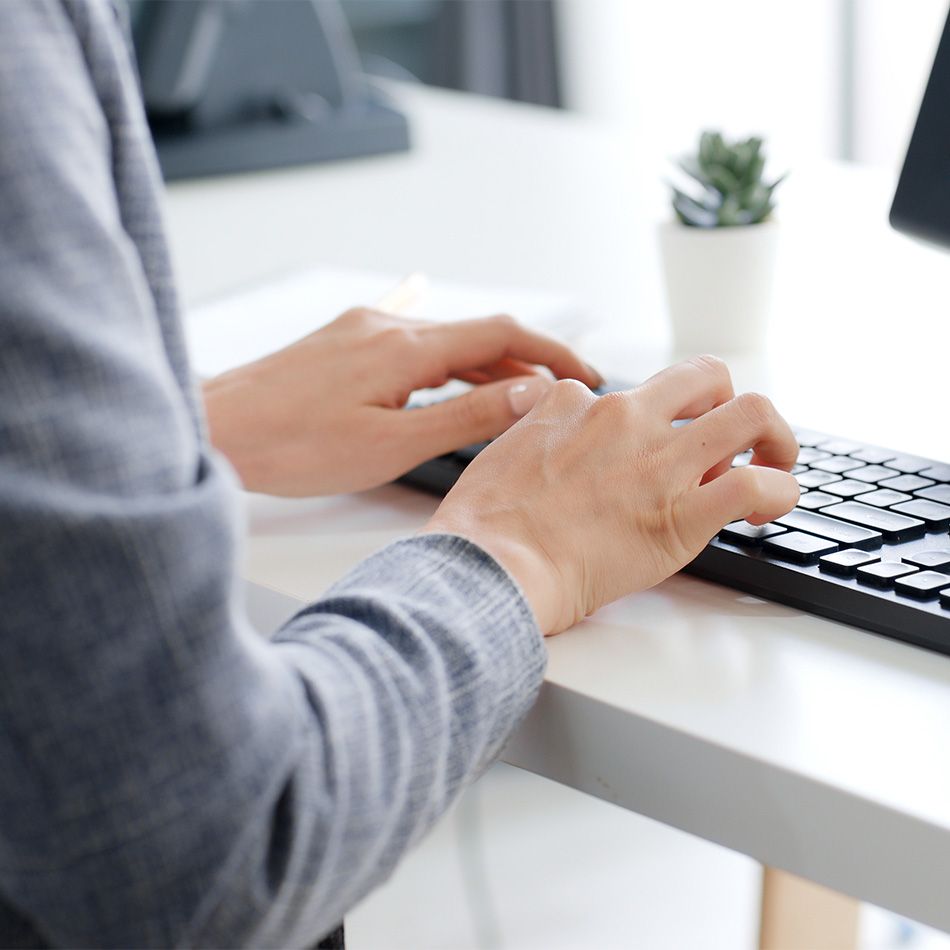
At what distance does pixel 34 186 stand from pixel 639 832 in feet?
5.47

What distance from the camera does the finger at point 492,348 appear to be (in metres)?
0.77

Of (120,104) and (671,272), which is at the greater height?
(120,104)

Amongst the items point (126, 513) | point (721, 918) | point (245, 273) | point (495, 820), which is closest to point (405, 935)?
point (495, 820)

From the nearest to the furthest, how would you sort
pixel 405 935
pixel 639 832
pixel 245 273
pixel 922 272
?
1. pixel 922 272
2. pixel 245 273
3. pixel 405 935
4. pixel 639 832

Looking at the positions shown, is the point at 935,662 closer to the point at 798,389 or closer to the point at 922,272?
the point at 798,389

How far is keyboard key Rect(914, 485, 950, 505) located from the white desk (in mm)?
92

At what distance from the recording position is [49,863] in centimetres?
38

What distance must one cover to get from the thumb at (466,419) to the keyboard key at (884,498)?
186 millimetres

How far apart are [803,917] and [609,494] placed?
0.55 meters

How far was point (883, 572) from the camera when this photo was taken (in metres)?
0.54

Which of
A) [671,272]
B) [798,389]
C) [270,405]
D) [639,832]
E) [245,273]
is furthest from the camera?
[639,832]

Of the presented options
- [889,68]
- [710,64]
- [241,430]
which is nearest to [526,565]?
[241,430]

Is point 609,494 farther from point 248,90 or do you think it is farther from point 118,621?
point 248,90

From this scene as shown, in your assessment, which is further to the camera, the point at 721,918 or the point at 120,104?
the point at 721,918
